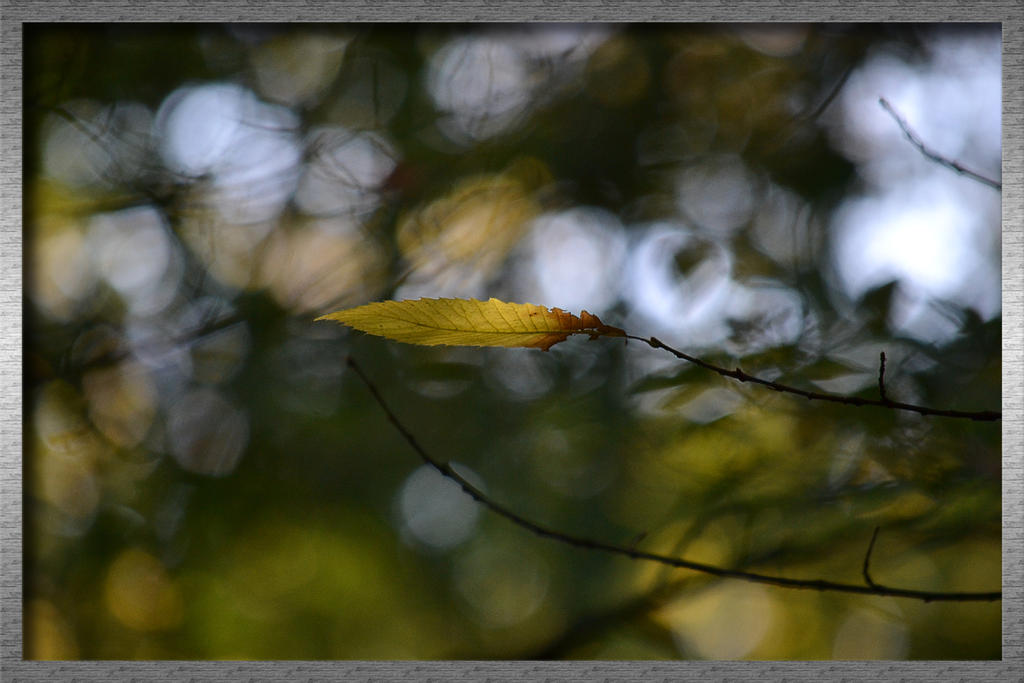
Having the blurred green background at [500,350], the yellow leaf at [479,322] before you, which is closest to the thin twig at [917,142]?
the blurred green background at [500,350]

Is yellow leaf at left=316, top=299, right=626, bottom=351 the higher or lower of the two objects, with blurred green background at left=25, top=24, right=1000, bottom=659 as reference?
higher

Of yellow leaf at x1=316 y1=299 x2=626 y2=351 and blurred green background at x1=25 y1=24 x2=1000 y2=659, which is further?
blurred green background at x1=25 y1=24 x2=1000 y2=659

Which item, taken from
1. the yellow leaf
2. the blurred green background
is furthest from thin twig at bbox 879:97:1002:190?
the yellow leaf

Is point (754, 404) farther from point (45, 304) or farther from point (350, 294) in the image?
point (45, 304)

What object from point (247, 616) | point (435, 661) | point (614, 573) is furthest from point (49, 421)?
point (614, 573)

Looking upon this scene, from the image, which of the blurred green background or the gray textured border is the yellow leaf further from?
the gray textured border
